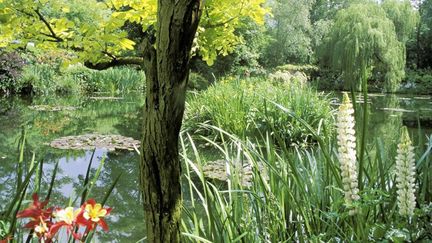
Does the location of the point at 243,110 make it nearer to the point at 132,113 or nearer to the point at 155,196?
the point at 132,113

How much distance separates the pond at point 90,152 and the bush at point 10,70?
3.24ft

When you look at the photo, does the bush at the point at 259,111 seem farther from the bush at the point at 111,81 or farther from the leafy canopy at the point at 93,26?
the bush at the point at 111,81

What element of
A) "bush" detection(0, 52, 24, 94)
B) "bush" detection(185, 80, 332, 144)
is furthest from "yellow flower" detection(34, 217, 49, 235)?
"bush" detection(0, 52, 24, 94)

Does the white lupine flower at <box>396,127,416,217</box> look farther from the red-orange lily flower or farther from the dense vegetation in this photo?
→ the red-orange lily flower

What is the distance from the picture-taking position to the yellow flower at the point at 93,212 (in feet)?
2.83

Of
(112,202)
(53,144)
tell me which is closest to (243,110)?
(53,144)

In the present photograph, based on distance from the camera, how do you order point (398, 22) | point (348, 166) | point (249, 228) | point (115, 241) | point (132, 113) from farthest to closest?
point (398, 22) < point (132, 113) < point (115, 241) < point (249, 228) < point (348, 166)

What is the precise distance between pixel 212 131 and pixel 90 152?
1615 millimetres

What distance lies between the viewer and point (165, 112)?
2.67 feet

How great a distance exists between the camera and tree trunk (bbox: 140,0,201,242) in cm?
79

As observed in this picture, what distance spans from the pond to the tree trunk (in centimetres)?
46

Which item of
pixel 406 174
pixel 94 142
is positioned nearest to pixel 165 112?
pixel 406 174

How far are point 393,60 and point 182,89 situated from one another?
14.2 meters

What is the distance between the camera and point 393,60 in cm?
1363
